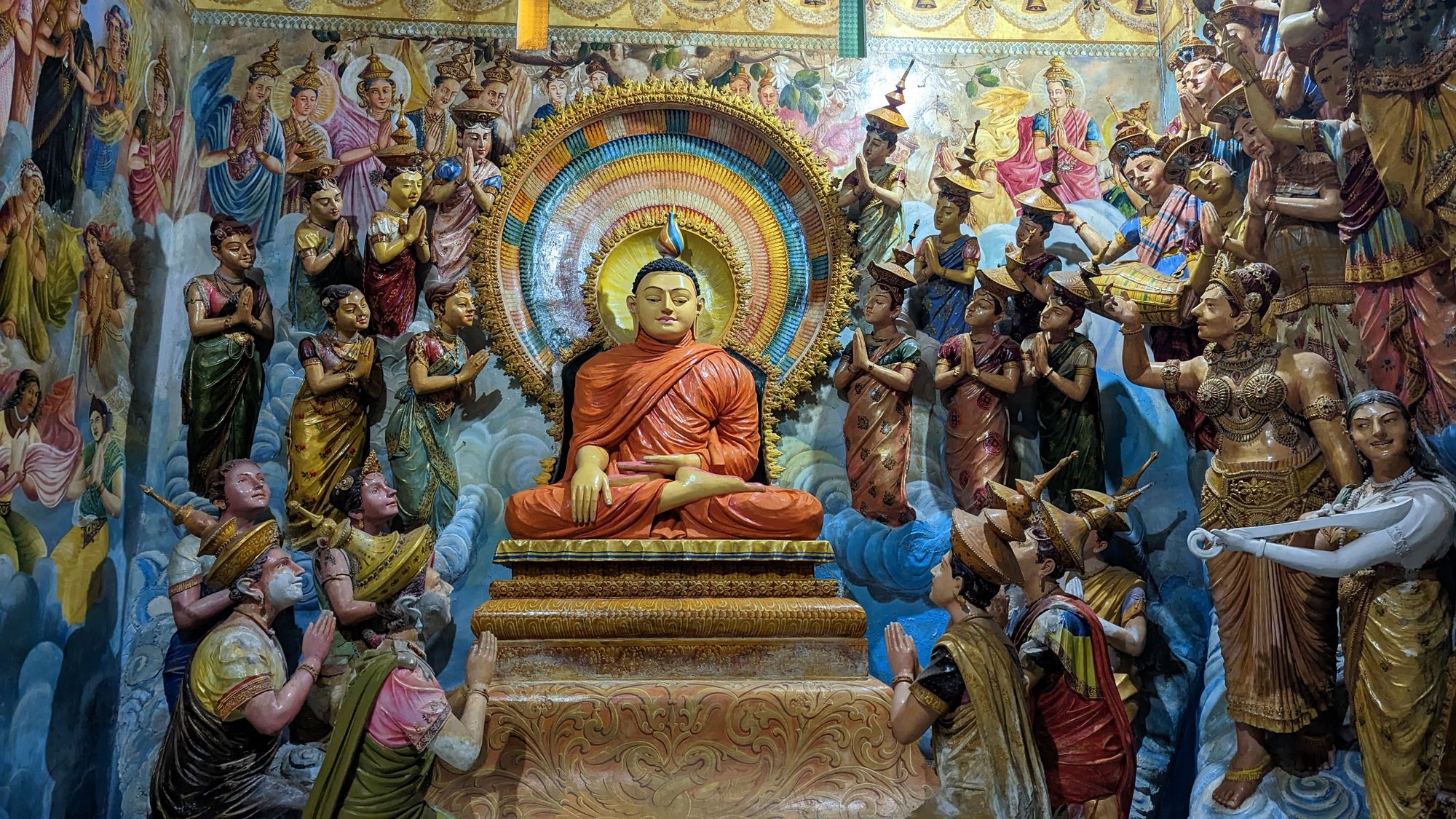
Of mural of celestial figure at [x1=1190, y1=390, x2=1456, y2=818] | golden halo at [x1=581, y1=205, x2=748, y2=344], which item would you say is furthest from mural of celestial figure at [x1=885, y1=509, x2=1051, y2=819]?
golden halo at [x1=581, y1=205, x2=748, y2=344]

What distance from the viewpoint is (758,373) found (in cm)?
694

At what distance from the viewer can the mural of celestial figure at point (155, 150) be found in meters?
6.82

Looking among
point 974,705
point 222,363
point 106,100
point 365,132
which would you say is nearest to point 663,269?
point 365,132

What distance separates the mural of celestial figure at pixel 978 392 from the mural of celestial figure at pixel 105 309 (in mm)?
4490

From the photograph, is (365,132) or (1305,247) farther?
(365,132)

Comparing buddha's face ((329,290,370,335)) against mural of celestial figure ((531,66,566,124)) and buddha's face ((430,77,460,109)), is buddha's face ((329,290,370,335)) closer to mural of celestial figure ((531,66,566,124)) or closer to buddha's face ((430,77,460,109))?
buddha's face ((430,77,460,109))

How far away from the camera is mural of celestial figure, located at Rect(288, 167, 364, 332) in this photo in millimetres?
6996

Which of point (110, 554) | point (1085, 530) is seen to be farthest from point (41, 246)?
point (1085, 530)

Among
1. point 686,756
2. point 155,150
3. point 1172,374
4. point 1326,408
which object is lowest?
point 686,756

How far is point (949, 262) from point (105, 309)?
468 centimetres

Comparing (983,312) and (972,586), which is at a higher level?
(983,312)

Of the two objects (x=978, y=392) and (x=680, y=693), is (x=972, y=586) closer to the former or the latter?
(x=680, y=693)

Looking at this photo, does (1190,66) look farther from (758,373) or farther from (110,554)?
(110,554)

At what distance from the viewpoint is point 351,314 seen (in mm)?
6859
